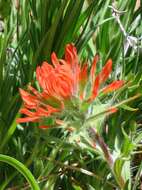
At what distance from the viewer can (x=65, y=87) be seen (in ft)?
3.01

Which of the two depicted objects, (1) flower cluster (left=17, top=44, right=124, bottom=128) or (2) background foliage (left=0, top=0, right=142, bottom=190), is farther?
(2) background foliage (left=0, top=0, right=142, bottom=190)

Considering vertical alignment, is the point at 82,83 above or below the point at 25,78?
below

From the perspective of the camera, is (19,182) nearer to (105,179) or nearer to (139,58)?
(105,179)

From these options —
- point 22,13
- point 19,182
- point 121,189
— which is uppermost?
point 22,13

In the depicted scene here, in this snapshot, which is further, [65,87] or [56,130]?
[56,130]

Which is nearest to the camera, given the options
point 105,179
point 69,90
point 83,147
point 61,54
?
point 69,90

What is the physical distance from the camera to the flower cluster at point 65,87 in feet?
3.01

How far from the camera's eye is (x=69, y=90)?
93 cm

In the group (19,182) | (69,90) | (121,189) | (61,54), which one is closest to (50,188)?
(19,182)

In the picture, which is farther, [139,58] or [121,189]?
[139,58]

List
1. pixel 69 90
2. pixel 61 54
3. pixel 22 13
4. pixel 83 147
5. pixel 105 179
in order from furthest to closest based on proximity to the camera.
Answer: pixel 22 13 → pixel 61 54 → pixel 105 179 → pixel 83 147 → pixel 69 90

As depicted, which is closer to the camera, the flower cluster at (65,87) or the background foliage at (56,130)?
the flower cluster at (65,87)

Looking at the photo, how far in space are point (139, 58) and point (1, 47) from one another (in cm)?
35

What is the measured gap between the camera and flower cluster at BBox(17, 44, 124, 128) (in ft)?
3.01
